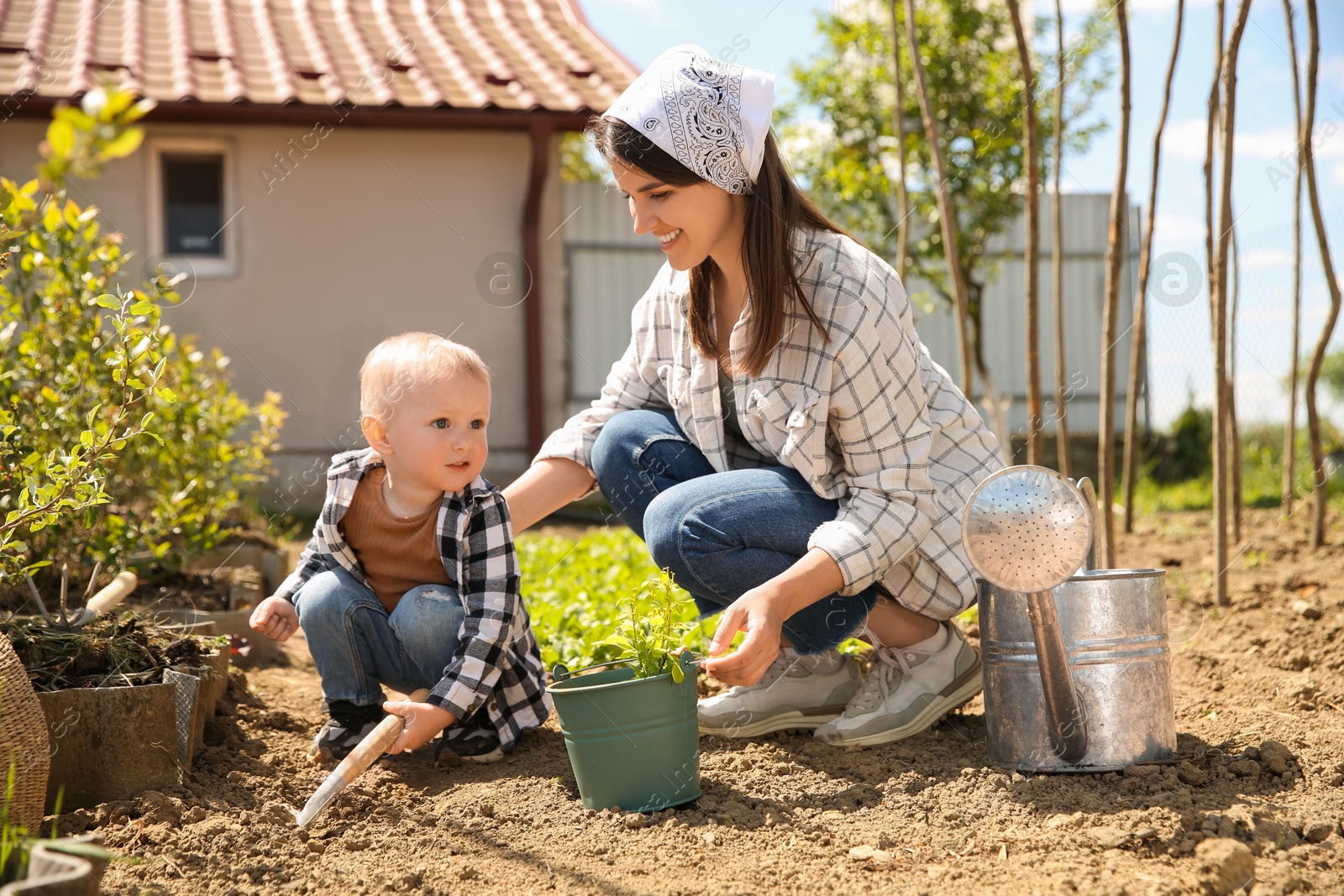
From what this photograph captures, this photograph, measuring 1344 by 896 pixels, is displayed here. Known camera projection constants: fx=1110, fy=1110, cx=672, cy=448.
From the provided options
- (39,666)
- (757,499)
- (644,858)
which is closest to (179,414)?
(39,666)

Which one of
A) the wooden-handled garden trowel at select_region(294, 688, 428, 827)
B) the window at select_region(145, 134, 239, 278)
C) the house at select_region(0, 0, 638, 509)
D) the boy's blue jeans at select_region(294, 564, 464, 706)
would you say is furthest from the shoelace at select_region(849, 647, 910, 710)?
the window at select_region(145, 134, 239, 278)

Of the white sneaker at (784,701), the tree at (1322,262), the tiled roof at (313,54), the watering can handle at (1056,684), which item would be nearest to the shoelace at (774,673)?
the white sneaker at (784,701)

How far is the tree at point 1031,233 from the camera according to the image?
3.41m

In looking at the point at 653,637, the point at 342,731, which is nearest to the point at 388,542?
the point at 342,731

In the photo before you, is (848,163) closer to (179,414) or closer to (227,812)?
(179,414)

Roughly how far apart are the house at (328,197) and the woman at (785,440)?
16.5 feet

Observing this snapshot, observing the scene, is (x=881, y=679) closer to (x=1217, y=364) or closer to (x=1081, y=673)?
(x=1081, y=673)

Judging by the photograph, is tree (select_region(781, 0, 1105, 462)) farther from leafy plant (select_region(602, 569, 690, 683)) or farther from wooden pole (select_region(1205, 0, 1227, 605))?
leafy plant (select_region(602, 569, 690, 683))

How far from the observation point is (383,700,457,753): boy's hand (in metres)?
2.05

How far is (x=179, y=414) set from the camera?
3773 millimetres

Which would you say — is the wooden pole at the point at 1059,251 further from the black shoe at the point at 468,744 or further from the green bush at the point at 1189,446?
the green bush at the point at 1189,446

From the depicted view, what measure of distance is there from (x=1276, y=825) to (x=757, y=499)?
1093mm

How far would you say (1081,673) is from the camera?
2.00 metres

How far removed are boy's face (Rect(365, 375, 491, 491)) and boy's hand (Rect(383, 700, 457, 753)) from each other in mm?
451
